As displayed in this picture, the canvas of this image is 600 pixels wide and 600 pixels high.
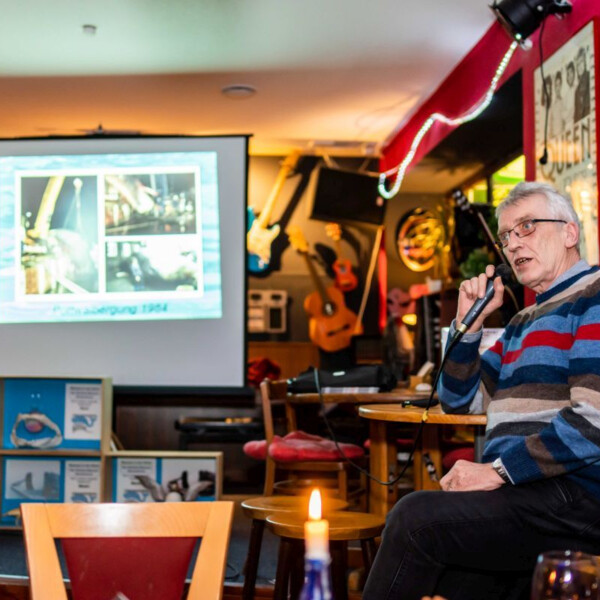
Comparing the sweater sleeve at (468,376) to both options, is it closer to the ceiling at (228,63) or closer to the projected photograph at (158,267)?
the projected photograph at (158,267)

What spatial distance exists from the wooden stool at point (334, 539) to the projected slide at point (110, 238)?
92.7 inches

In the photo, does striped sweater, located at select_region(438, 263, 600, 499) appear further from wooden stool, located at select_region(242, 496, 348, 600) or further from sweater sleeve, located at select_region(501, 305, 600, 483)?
wooden stool, located at select_region(242, 496, 348, 600)

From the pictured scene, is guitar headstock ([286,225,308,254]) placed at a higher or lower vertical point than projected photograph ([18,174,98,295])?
higher

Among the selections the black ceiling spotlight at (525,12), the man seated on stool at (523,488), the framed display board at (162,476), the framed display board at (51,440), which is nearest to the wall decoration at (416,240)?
the black ceiling spotlight at (525,12)

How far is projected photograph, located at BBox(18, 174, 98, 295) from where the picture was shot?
460 cm

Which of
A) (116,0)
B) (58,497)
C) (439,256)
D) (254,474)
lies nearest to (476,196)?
(439,256)

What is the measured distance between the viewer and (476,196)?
682 cm

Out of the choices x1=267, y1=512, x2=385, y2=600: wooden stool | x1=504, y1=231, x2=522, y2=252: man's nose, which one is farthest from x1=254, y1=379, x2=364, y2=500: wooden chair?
x1=504, y1=231, x2=522, y2=252: man's nose

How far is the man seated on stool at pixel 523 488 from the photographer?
1688mm

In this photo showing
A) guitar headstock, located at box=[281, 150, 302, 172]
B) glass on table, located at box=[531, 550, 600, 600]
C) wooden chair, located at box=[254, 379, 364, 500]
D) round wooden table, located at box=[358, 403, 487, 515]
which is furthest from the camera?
guitar headstock, located at box=[281, 150, 302, 172]

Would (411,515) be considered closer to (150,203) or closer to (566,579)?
(566,579)

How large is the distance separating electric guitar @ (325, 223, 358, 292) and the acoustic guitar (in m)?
0.08

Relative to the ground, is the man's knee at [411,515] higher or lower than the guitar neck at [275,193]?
lower

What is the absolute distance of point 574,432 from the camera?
5.49 feet
